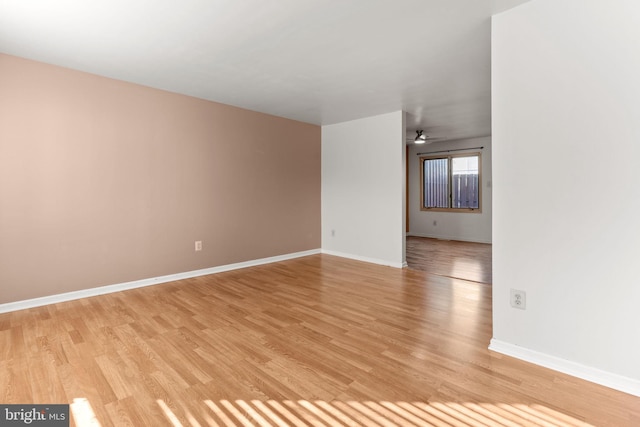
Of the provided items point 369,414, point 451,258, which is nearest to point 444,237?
point 451,258

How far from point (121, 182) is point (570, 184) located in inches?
166

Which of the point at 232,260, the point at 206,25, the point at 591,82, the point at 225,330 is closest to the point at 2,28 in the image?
the point at 206,25

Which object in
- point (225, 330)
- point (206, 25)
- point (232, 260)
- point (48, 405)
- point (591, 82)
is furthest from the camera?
point (232, 260)

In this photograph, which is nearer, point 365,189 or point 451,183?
point 365,189

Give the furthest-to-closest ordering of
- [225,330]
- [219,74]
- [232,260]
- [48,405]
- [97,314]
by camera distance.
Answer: [232,260] < [219,74] < [97,314] < [225,330] < [48,405]

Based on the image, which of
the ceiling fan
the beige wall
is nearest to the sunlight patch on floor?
the beige wall

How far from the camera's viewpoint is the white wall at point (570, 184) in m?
1.77

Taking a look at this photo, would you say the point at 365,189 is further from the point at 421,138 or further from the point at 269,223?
the point at 421,138

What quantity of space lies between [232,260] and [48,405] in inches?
119

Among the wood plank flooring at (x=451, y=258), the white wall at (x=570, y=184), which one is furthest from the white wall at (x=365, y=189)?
the white wall at (x=570, y=184)

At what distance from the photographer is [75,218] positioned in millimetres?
3312

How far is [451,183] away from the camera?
7785mm

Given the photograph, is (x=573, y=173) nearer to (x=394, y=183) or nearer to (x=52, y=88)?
(x=394, y=183)

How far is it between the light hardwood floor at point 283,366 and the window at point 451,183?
4.66m
